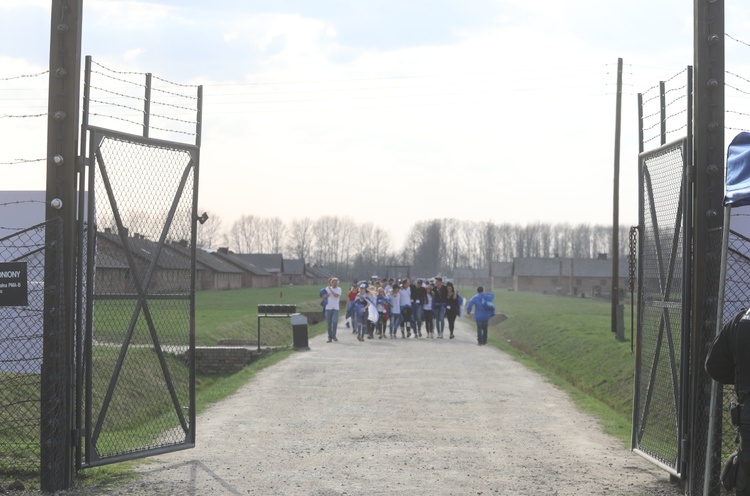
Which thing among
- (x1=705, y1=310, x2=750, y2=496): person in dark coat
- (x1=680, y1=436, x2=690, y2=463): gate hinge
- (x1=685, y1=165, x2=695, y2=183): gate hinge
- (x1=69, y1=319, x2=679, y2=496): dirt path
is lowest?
(x1=69, y1=319, x2=679, y2=496): dirt path

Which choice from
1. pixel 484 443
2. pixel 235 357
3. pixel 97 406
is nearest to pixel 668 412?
pixel 484 443

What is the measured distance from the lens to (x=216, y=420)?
38.4 ft

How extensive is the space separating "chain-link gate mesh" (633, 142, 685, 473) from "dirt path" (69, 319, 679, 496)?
410 mm

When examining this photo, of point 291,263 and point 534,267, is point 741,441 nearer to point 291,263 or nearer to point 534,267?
point 534,267

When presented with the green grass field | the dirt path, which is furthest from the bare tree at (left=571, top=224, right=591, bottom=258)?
the dirt path

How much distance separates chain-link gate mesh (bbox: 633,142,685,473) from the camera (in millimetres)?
8250

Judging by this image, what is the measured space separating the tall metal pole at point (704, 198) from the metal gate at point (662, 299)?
0.15 metres

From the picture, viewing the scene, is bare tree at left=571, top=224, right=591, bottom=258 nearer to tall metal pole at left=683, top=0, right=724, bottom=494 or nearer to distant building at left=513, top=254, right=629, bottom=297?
distant building at left=513, top=254, right=629, bottom=297

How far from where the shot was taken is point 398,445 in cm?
984

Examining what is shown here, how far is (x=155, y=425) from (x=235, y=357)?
10551mm

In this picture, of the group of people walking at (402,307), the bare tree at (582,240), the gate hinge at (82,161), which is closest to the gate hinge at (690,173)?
the gate hinge at (82,161)

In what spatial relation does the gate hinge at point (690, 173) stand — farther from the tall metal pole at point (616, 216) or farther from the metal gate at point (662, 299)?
the tall metal pole at point (616, 216)

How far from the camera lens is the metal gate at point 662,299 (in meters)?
7.79

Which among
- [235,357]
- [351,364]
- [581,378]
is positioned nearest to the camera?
[351,364]
